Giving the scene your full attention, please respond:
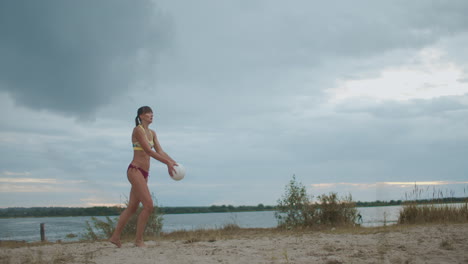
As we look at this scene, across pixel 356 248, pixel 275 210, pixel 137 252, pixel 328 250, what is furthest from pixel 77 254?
pixel 275 210

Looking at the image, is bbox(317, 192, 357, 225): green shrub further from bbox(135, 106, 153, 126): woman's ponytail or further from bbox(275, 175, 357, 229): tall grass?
bbox(135, 106, 153, 126): woman's ponytail

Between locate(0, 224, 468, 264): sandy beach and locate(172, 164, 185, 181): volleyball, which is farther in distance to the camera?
locate(172, 164, 185, 181): volleyball

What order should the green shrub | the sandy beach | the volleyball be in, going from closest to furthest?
the sandy beach, the volleyball, the green shrub

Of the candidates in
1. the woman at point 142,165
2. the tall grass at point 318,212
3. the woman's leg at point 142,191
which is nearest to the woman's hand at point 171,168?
the woman at point 142,165

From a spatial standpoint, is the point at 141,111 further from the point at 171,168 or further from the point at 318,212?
the point at 318,212

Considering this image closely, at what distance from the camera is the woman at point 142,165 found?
21.6 ft

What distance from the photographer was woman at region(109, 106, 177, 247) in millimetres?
6574

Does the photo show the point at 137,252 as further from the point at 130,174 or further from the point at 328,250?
the point at 328,250

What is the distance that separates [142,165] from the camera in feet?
22.2

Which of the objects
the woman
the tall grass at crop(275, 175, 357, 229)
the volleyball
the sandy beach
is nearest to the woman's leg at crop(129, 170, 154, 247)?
the woman

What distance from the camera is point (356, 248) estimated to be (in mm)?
5906

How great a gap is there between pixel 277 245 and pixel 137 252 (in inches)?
88.0

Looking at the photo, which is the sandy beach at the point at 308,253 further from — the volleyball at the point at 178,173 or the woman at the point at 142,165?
the volleyball at the point at 178,173

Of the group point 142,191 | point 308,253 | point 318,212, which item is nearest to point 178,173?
point 142,191
